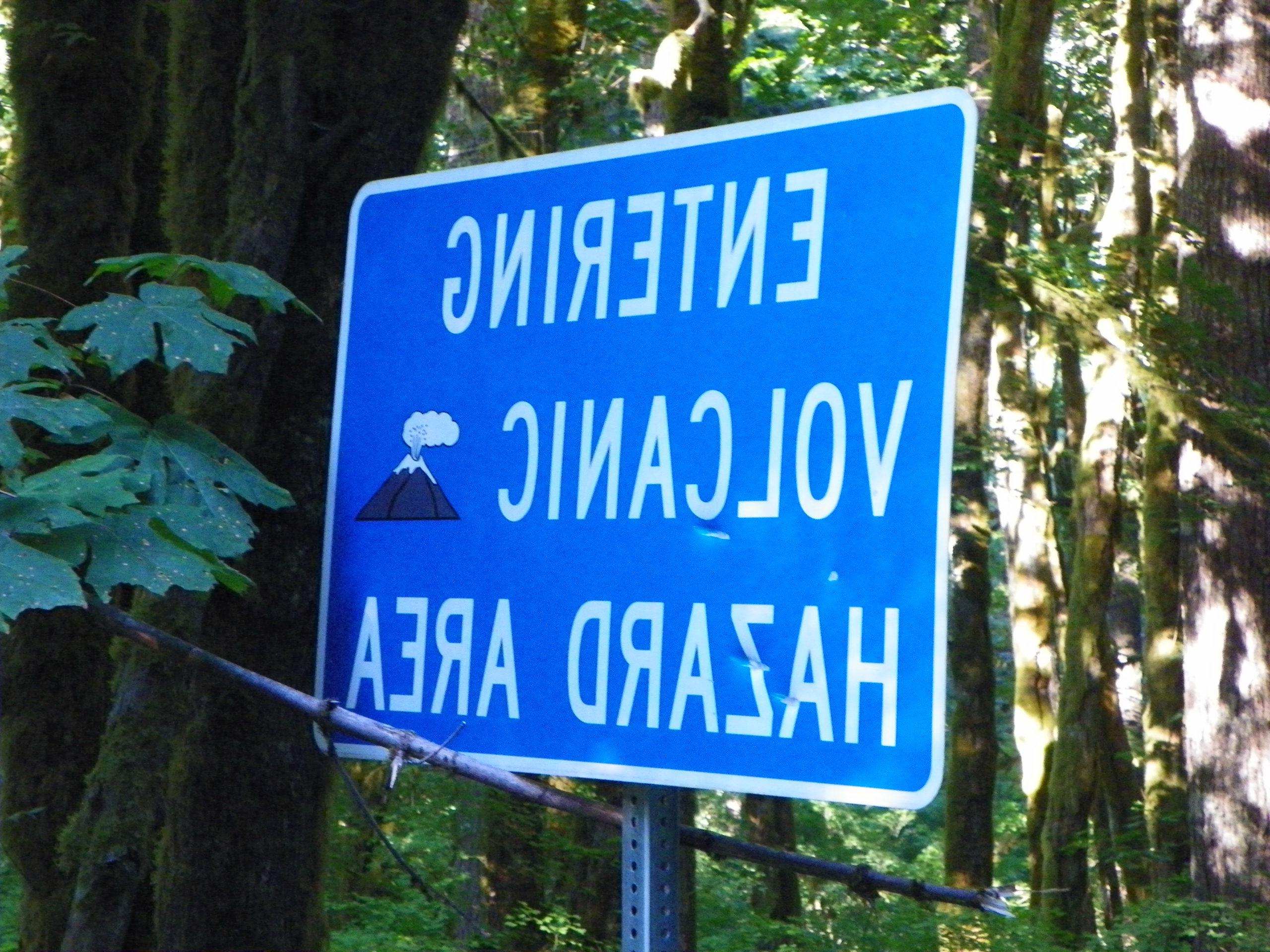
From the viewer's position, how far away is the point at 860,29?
35.4 ft

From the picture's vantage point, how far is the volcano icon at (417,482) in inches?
75.5

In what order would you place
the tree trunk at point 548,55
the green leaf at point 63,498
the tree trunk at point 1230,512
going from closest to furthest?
the green leaf at point 63,498
the tree trunk at point 1230,512
the tree trunk at point 548,55

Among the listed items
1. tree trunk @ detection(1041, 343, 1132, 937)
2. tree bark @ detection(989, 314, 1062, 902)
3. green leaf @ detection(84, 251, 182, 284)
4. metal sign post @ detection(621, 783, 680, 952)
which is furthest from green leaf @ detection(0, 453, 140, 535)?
tree bark @ detection(989, 314, 1062, 902)

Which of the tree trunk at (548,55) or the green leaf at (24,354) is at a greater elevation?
the tree trunk at (548,55)

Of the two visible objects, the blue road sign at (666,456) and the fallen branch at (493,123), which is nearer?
the blue road sign at (666,456)

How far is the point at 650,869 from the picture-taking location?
1706 mm

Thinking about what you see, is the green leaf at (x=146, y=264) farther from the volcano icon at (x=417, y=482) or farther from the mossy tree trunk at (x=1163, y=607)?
the mossy tree trunk at (x=1163, y=607)

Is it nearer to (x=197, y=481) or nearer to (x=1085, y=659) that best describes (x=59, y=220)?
(x=197, y=481)

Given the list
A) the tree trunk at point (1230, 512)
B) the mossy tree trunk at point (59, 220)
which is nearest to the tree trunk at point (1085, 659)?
the tree trunk at point (1230, 512)

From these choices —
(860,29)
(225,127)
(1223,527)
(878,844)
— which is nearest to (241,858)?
(225,127)

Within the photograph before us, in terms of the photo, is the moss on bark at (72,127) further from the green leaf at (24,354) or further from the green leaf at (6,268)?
the green leaf at (24,354)

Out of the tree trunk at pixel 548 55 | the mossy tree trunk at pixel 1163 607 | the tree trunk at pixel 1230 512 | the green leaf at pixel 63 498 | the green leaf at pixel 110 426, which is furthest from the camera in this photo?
the mossy tree trunk at pixel 1163 607

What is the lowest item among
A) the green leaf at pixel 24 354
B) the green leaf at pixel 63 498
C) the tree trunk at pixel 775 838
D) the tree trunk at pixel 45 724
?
the tree trunk at pixel 775 838

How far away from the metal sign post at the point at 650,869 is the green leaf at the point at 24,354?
101 centimetres
